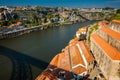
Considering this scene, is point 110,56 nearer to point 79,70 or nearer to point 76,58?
point 79,70

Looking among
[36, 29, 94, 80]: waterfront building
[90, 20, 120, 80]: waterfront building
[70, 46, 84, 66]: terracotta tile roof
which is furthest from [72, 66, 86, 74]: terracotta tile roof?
[90, 20, 120, 80]: waterfront building

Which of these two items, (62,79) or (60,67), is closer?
(62,79)

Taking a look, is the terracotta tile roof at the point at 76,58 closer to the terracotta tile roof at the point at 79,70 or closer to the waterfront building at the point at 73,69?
the waterfront building at the point at 73,69

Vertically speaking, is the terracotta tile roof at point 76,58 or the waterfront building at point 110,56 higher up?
the waterfront building at point 110,56

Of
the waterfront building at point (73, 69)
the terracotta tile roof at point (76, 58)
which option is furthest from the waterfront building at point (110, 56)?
the terracotta tile roof at point (76, 58)

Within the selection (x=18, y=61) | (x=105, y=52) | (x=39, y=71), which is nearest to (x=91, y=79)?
(x=105, y=52)

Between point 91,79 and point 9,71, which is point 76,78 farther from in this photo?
point 9,71

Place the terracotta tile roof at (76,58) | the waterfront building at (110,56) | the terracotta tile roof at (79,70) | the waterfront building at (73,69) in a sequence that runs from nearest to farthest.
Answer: the waterfront building at (110,56) → the waterfront building at (73,69) → the terracotta tile roof at (79,70) → the terracotta tile roof at (76,58)

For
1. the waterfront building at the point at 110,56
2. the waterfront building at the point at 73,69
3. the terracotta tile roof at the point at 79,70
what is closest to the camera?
the waterfront building at the point at 110,56

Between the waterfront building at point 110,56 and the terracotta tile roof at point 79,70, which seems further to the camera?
the terracotta tile roof at point 79,70

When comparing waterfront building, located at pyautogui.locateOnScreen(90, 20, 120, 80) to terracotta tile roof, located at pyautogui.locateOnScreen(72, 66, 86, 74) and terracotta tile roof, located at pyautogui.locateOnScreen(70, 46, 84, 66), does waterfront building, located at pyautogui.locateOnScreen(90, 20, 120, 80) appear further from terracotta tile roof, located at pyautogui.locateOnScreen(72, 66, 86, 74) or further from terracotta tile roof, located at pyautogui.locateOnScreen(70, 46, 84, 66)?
terracotta tile roof, located at pyautogui.locateOnScreen(70, 46, 84, 66)

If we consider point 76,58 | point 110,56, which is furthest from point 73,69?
point 110,56
